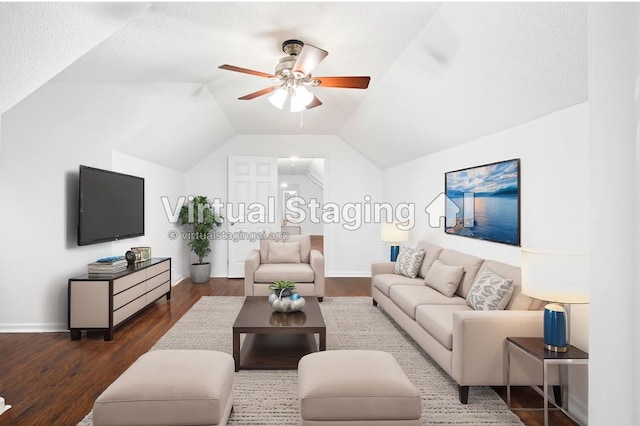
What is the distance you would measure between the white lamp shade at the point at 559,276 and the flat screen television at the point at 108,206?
383cm

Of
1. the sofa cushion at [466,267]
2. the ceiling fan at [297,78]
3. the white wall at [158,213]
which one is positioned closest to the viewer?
the ceiling fan at [297,78]

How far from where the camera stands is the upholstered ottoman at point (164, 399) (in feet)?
5.63

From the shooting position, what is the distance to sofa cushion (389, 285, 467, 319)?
128 inches

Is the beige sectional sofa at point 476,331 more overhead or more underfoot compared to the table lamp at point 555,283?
more underfoot

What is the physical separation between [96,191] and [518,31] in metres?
3.93

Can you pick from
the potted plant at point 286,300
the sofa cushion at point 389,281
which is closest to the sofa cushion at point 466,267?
the sofa cushion at point 389,281

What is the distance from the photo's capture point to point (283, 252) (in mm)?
5312

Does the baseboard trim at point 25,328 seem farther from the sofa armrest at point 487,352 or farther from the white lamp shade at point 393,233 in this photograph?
the white lamp shade at point 393,233

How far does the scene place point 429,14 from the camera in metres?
2.52

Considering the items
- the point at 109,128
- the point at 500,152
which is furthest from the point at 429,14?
the point at 109,128

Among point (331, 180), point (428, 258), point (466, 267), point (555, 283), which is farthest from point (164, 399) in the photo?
point (331, 180)

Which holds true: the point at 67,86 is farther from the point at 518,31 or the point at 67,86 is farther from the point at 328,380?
the point at 518,31

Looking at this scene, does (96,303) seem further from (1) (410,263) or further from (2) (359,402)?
(1) (410,263)

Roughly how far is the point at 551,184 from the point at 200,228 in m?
5.20
